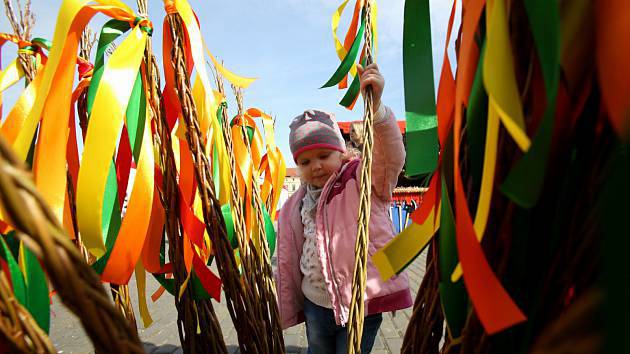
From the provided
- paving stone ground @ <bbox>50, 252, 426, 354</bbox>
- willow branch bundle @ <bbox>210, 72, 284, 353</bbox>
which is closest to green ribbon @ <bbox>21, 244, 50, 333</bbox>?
willow branch bundle @ <bbox>210, 72, 284, 353</bbox>

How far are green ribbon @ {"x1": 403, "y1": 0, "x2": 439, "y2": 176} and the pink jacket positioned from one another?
21.7 inches

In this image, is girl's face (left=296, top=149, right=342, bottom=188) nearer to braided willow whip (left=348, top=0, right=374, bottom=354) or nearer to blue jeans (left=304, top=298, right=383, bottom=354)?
blue jeans (left=304, top=298, right=383, bottom=354)

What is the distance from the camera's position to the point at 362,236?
524 mm

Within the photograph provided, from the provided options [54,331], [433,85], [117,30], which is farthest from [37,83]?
[54,331]

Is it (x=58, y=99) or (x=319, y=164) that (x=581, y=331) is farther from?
(x=319, y=164)

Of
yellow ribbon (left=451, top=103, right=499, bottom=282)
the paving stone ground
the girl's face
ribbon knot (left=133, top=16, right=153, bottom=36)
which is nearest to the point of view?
yellow ribbon (left=451, top=103, right=499, bottom=282)

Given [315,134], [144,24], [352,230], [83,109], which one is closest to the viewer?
[144,24]

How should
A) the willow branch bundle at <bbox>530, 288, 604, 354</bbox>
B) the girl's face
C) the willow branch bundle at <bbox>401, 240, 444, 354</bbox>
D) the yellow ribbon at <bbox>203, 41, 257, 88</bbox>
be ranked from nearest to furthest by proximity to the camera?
the willow branch bundle at <bbox>530, 288, 604, 354</bbox> < the willow branch bundle at <bbox>401, 240, 444, 354</bbox> < the yellow ribbon at <bbox>203, 41, 257, 88</bbox> < the girl's face

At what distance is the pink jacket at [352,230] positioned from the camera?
1.18 m

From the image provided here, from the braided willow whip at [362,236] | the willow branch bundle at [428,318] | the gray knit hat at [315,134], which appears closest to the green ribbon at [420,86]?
the braided willow whip at [362,236]

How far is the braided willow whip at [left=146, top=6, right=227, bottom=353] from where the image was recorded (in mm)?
573

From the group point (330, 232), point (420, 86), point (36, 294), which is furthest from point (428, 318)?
point (330, 232)

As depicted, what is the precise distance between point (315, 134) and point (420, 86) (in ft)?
2.81

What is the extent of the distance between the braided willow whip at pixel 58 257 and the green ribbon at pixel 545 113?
330mm
